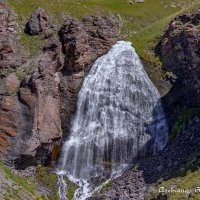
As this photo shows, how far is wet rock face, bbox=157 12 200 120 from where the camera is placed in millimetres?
40312

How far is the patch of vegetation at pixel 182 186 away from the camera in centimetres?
2742

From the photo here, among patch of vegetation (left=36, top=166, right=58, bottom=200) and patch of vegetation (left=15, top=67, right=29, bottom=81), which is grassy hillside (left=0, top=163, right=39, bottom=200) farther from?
patch of vegetation (left=15, top=67, right=29, bottom=81)

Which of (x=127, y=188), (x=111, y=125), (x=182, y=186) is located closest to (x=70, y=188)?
(x=127, y=188)

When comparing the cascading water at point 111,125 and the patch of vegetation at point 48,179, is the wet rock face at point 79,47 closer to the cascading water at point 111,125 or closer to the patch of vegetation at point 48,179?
the cascading water at point 111,125

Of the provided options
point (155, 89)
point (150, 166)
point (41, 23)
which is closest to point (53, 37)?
point (41, 23)

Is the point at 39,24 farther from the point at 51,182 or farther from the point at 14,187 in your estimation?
the point at 14,187

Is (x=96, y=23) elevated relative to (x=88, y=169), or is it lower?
elevated

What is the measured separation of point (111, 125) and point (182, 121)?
7152 millimetres

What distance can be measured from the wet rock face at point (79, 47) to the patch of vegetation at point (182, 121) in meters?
10.6

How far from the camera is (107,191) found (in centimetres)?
3397

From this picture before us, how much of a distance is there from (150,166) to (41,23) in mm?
25594

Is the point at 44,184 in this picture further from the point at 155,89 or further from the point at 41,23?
the point at 41,23

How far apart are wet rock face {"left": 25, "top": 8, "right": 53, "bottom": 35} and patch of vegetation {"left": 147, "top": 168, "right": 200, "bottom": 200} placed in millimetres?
27888

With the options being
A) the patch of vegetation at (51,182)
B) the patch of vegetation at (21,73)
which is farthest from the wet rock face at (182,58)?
the patch of vegetation at (21,73)
